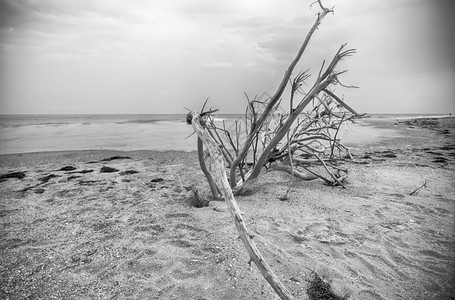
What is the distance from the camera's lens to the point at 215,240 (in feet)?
9.71

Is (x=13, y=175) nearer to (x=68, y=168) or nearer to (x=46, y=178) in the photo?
(x=46, y=178)

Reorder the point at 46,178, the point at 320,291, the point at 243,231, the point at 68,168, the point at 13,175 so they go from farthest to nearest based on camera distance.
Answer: the point at 68,168, the point at 13,175, the point at 46,178, the point at 320,291, the point at 243,231

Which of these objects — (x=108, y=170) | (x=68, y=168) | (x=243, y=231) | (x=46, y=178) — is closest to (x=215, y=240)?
(x=243, y=231)

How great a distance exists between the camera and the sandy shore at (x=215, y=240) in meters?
2.31

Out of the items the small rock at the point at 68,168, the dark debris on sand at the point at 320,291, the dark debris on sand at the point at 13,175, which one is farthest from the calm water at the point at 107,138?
the dark debris on sand at the point at 13,175

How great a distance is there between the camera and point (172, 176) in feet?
19.7

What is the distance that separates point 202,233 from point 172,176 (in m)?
3.03

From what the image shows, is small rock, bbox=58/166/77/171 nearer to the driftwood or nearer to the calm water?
the calm water

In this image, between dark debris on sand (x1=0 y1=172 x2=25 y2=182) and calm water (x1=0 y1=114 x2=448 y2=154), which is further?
calm water (x1=0 y1=114 x2=448 y2=154)

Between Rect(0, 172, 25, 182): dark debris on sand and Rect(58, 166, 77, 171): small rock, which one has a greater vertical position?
Rect(58, 166, 77, 171): small rock

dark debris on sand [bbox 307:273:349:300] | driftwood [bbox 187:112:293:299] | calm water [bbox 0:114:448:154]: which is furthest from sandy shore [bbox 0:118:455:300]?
calm water [bbox 0:114:448:154]

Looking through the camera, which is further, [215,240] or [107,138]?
[107,138]

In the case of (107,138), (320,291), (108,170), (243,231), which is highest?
(243,231)

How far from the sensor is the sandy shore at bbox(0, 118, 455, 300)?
231 cm
